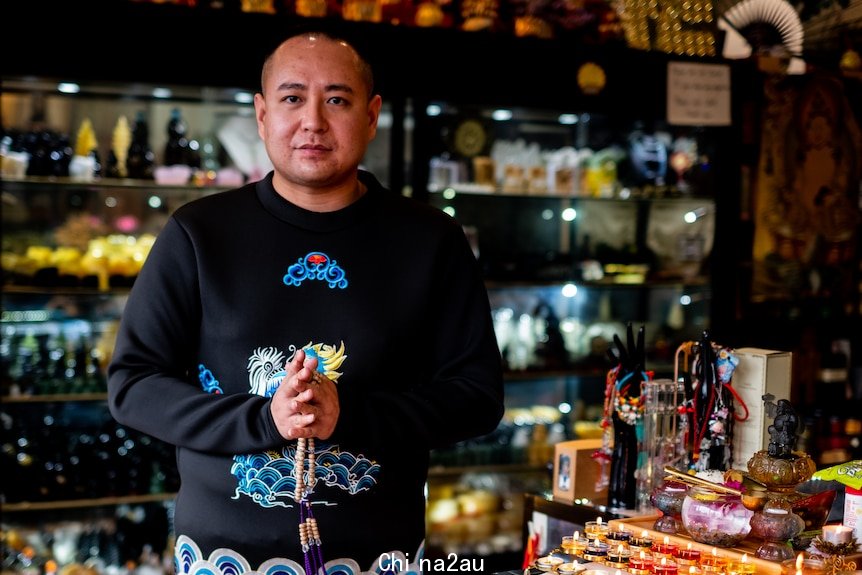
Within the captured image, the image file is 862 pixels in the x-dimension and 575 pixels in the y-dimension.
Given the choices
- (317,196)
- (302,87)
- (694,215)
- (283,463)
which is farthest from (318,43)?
(694,215)

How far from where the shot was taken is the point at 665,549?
1.86 metres

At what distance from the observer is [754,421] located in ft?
7.95

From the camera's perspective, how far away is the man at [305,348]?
6.12ft

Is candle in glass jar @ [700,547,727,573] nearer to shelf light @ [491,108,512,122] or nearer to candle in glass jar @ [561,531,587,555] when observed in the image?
candle in glass jar @ [561,531,587,555]

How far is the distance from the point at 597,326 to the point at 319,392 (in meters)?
3.18

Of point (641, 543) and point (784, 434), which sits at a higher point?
point (784, 434)

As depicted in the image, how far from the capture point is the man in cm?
187

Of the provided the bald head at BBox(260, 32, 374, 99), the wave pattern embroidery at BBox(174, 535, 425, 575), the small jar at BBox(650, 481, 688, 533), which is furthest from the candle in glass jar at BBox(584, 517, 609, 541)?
the bald head at BBox(260, 32, 374, 99)

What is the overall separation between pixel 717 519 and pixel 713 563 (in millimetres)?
111

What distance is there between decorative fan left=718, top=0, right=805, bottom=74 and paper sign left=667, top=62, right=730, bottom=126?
23 centimetres

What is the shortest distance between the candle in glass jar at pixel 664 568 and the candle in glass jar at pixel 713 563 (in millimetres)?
51

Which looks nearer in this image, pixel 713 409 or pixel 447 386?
pixel 447 386

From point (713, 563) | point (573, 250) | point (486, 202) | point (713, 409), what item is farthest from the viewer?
point (573, 250)

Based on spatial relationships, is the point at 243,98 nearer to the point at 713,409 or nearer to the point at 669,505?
the point at 713,409
